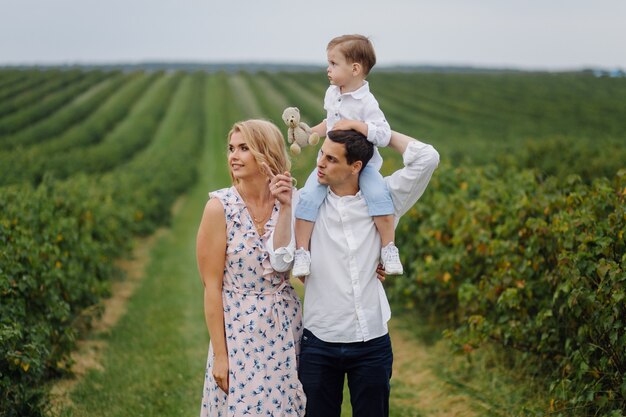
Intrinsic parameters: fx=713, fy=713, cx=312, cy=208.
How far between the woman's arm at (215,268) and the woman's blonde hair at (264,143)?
0.31 metres

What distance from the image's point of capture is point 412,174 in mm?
3379

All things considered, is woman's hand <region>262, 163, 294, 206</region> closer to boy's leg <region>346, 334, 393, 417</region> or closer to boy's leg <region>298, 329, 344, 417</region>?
boy's leg <region>298, 329, 344, 417</region>

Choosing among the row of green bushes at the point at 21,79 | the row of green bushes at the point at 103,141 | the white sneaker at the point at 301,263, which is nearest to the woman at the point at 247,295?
the white sneaker at the point at 301,263

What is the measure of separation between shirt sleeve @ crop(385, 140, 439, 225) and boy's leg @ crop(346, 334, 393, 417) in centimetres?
65

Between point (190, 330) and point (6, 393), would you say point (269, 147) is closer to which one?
point (6, 393)

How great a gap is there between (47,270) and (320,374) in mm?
3929

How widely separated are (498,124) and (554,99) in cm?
967

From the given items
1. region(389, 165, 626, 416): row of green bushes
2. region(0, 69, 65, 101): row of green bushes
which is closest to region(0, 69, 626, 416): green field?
region(389, 165, 626, 416): row of green bushes

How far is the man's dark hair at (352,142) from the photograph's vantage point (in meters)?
3.28

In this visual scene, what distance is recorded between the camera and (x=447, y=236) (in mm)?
7984

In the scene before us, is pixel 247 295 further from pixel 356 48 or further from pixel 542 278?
pixel 542 278

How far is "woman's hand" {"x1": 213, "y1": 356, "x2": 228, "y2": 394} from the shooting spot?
134 inches

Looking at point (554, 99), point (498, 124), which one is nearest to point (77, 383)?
point (498, 124)

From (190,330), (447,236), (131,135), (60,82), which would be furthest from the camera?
(60,82)
